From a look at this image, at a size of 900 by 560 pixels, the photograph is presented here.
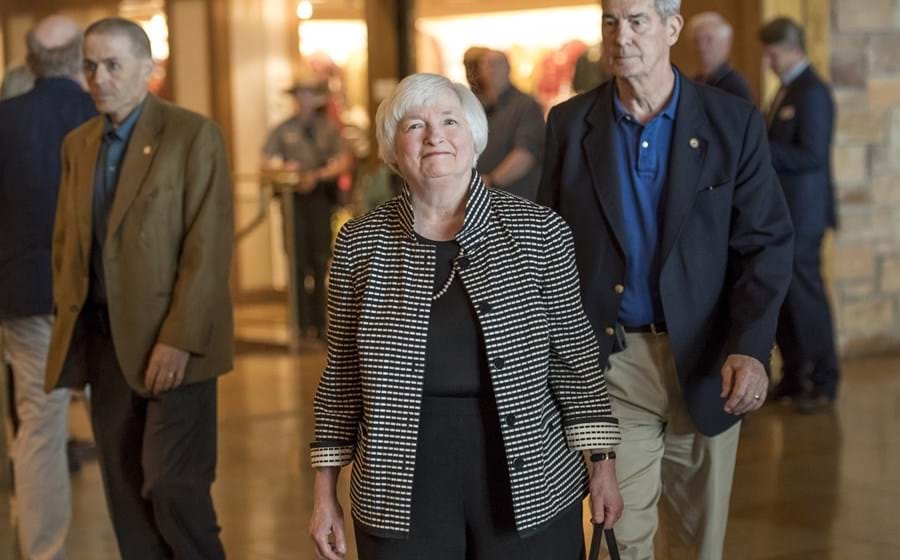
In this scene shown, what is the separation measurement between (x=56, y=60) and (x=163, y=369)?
1575mm

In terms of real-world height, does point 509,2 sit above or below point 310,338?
above

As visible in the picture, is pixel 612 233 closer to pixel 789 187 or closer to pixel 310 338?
pixel 789 187

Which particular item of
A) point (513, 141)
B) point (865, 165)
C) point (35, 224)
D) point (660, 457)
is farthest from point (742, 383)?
point (865, 165)

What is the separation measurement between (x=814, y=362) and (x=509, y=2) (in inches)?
180

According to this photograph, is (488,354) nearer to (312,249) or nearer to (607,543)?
(607,543)

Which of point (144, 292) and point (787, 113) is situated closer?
point (144, 292)

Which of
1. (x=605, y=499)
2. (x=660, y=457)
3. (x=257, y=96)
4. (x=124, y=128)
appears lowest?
(x=660, y=457)

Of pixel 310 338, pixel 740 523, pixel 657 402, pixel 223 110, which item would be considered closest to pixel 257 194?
pixel 223 110

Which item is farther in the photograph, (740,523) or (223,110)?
(223,110)

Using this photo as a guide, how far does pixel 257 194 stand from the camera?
548 inches

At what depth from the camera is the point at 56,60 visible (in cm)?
561

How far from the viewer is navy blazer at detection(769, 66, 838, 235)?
26.5ft

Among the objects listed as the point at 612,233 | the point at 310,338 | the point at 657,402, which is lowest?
the point at 310,338

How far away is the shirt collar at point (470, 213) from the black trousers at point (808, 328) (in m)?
5.36
